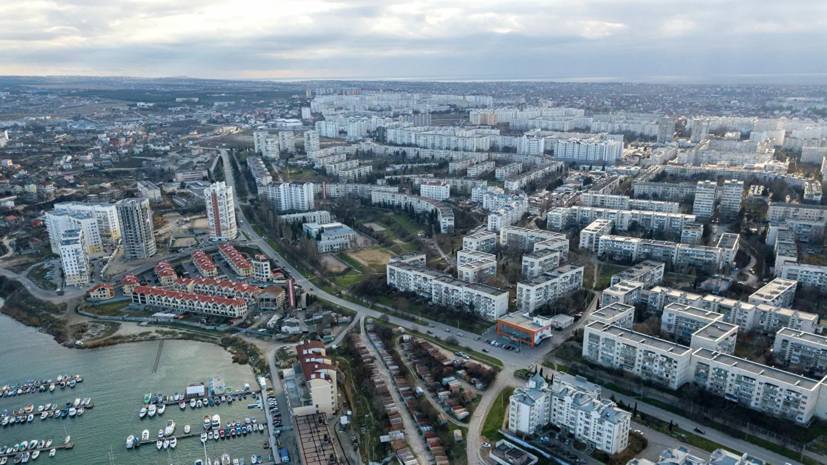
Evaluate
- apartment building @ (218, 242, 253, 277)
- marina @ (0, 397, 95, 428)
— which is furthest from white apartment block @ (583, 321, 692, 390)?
apartment building @ (218, 242, 253, 277)

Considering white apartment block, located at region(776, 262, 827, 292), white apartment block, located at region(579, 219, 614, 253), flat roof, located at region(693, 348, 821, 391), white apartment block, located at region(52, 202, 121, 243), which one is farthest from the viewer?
white apartment block, located at region(52, 202, 121, 243)

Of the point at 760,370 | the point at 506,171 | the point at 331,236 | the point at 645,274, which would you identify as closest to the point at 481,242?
the point at 331,236

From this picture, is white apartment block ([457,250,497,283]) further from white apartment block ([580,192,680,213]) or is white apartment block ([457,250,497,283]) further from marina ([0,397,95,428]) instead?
marina ([0,397,95,428])

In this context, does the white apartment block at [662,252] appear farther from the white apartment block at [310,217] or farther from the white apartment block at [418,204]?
the white apartment block at [310,217]

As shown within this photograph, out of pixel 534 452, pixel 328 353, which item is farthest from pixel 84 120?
A: pixel 534 452

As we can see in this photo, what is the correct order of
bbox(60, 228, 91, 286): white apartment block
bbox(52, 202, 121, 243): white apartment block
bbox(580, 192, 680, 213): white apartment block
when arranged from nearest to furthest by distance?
bbox(60, 228, 91, 286): white apartment block → bbox(52, 202, 121, 243): white apartment block → bbox(580, 192, 680, 213): white apartment block

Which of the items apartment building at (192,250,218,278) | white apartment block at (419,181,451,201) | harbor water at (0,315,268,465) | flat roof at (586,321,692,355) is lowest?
harbor water at (0,315,268,465)
